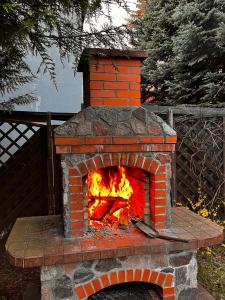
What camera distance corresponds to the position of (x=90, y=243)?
2.13 meters

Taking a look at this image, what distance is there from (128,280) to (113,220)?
0.60m

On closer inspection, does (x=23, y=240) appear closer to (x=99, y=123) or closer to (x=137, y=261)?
(x=137, y=261)

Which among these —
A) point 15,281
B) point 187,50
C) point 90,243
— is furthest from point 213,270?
point 187,50

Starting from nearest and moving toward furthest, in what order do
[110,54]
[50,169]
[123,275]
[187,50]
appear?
[123,275] < [110,54] < [50,169] < [187,50]

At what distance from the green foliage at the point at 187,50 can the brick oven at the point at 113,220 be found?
2.19 m

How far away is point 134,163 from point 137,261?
2.66ft

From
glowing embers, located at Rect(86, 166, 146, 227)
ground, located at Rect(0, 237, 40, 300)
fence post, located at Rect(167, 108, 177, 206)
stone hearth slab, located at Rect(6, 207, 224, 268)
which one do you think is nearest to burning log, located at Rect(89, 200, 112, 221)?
glowing embers, located at Rect(86, 166, 146, 227)

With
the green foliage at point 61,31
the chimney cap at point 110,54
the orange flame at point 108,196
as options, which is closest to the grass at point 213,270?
the orange flame at point 108,196

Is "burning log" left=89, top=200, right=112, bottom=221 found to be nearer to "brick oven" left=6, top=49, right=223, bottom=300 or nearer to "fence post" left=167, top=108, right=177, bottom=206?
"brick oven" left=6, top=49, right=223, bottom=300

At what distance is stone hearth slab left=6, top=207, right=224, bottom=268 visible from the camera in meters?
1.93

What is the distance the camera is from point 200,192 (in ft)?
13.1

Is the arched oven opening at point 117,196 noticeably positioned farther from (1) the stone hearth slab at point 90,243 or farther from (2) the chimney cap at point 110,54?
(2) the chimney cap at point 110,54

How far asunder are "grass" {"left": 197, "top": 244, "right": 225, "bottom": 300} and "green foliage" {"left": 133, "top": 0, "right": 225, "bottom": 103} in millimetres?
2891

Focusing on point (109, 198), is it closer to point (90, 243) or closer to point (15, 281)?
point (90, 243)
